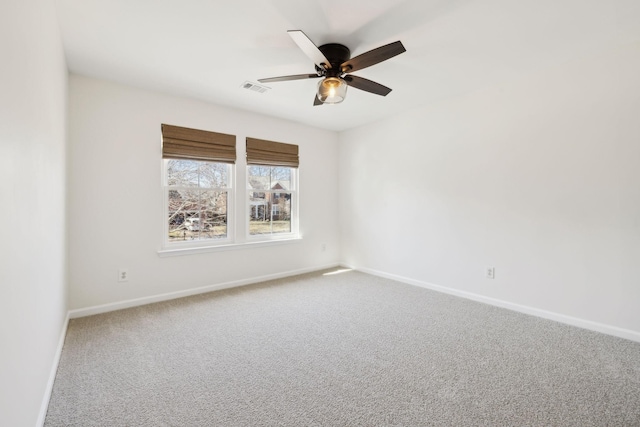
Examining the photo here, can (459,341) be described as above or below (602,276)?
below

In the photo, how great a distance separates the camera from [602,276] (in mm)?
2607

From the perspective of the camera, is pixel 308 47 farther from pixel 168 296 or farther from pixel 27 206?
pixel 168 296

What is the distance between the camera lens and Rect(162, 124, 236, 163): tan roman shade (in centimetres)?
344

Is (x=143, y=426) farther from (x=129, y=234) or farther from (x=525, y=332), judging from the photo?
(x=525, y=332)

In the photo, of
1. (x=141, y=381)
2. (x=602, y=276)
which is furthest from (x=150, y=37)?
(x=602, y=276)

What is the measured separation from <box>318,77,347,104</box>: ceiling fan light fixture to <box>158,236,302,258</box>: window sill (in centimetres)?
237

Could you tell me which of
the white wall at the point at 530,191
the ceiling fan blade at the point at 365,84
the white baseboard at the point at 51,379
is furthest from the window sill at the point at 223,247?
the ceiling fan blade at the point at 365,84

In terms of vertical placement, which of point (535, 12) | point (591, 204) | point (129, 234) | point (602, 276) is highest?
point (535, 12)

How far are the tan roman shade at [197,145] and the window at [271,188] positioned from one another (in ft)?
1.04

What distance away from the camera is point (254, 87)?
328 cm

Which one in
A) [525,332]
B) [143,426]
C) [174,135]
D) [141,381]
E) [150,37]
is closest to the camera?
[143,426]

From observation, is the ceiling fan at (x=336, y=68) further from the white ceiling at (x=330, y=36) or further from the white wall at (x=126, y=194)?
the white wall at (x=126, y=194)

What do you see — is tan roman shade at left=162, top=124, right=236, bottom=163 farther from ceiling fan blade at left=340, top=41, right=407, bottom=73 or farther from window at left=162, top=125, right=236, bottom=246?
ceiling fan blade at left=340, top=41, right=407, bottom=73

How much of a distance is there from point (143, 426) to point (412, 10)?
2969mm
